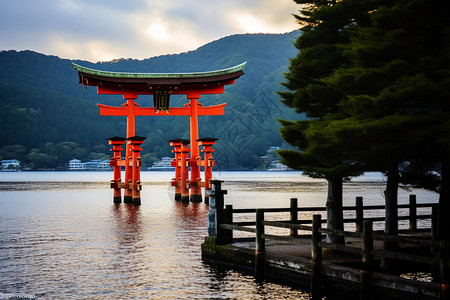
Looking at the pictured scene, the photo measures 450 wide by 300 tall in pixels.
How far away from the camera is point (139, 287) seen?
11125 millimetres

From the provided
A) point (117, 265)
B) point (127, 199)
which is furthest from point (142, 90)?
point (117, 265)

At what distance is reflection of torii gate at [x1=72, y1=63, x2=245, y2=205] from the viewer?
3044cm

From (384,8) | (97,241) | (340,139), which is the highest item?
(384,8)

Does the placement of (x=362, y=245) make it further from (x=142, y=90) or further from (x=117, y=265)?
(x=142, y=90)

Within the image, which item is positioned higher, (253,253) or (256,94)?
(256,94)

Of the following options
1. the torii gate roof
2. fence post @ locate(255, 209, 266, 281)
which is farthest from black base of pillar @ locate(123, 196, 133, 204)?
fence post @ locate(255, 209, 266, 281)

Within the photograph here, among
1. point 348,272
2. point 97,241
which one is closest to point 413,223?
point 348,272

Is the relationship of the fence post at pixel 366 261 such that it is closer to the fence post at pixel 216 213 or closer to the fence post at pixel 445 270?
the fence post at pixel 445 270

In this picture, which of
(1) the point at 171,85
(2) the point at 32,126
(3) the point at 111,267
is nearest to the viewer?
(3) the point at 111,267

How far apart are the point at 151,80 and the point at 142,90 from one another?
1.42 m

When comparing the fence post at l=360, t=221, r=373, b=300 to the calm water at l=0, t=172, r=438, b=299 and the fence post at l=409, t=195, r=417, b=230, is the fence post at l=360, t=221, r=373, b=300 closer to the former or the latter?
the calm water at l=0, t=172, r=438, b=299

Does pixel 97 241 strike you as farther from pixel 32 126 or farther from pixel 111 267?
pixel 32 126

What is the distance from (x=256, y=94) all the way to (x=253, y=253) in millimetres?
183138

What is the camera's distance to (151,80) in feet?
102
